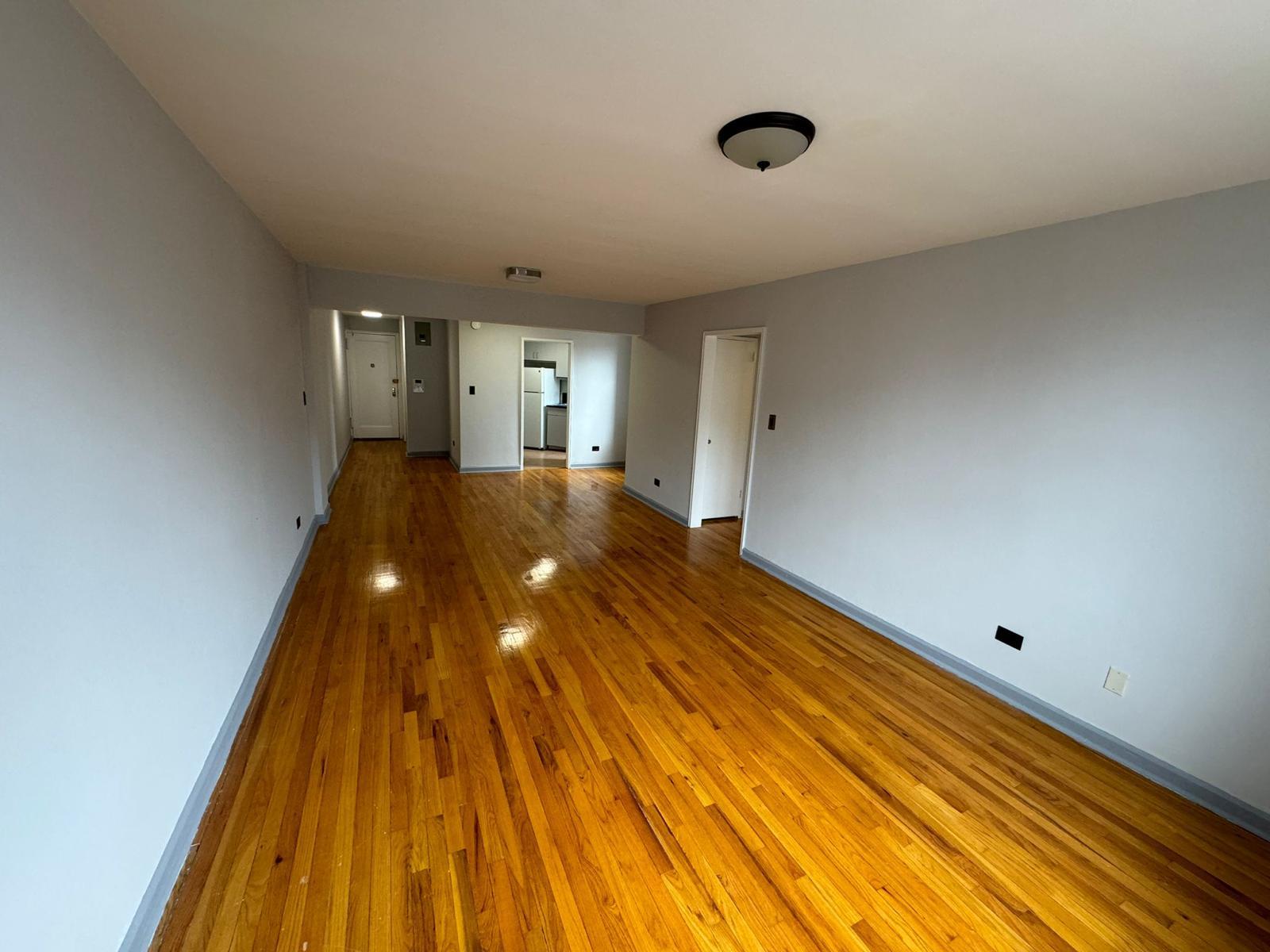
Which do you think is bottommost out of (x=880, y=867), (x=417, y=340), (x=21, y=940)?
(x=880, y=867)

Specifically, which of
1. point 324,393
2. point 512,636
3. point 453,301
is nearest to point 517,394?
point 324,393

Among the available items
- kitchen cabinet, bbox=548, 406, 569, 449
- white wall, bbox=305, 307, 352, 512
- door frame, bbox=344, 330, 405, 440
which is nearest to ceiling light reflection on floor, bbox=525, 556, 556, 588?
white wall, bbox=305, 307, 352, 512

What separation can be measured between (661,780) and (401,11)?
248 centimetres

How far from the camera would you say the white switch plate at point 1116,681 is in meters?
2.15

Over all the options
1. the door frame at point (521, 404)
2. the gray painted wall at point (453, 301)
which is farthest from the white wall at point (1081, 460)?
the door frame at point (521, 404)

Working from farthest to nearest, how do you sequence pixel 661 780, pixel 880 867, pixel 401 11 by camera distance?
1. pixel 661 780
2. pixel 880 867
3. pixel 401 11

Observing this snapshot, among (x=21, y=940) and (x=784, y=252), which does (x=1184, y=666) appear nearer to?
(x=784, y=252)

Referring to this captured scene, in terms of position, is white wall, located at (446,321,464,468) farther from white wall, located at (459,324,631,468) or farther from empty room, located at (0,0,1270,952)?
empty room, located at (0,0,1270,952)

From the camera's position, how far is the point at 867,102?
4.57 ft

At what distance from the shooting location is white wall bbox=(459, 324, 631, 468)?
6984mm

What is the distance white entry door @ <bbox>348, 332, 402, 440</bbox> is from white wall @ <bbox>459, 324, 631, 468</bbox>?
3371mm

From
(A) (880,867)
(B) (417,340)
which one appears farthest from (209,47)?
(B) (417,340)

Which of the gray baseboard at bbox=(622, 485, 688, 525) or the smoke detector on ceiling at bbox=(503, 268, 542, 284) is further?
the gray baseboard at bbox=(622, 485, 688, 525)

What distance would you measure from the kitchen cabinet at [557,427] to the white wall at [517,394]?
39.7 inches
